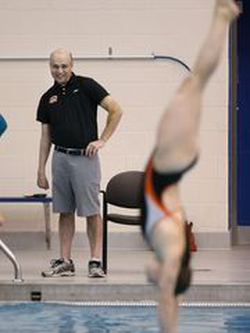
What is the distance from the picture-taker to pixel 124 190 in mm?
8609

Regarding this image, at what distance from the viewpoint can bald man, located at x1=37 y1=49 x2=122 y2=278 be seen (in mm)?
8117

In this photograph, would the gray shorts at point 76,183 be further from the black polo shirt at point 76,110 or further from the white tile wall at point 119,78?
the white tile wall at point 119,78

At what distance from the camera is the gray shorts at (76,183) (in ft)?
26.8

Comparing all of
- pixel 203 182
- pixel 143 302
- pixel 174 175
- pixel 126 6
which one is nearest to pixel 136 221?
pixel 143 302

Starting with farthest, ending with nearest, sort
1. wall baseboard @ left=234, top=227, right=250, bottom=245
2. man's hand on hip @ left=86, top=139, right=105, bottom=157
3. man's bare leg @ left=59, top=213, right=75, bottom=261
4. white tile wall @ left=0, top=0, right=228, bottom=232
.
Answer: wall baseboard @ left=234, top=227, right=250, bottom=245 < white tile wall @ left=0, top=0, right=228, bottom=232 < man's bare leg @ left=59, top=213, right=75, bottom=261 < man's hand on hip @ left=86, top=139, right=105, bottom=157

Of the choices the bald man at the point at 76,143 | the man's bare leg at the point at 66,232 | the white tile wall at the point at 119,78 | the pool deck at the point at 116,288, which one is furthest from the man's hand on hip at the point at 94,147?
the white tile wall at the point at 119,78

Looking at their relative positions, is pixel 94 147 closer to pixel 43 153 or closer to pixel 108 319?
pixel 43 153

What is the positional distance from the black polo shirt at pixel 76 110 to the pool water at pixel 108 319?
127cm

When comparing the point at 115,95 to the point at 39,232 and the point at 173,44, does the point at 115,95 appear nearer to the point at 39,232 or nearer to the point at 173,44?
the point at 173,44

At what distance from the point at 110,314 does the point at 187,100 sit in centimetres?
366

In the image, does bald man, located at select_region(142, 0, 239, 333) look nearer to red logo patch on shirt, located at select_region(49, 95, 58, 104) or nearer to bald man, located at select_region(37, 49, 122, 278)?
bald man, located at select_region(37, 49, 122, 278)

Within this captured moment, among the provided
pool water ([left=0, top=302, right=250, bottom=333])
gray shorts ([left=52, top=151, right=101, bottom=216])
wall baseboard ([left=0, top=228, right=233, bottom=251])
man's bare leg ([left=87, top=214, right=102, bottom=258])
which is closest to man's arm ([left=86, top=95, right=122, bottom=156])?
gray shorts ([left=52, top=151, right=101, bottom=216])

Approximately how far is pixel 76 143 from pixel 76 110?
248 mm

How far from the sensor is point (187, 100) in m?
4.21
